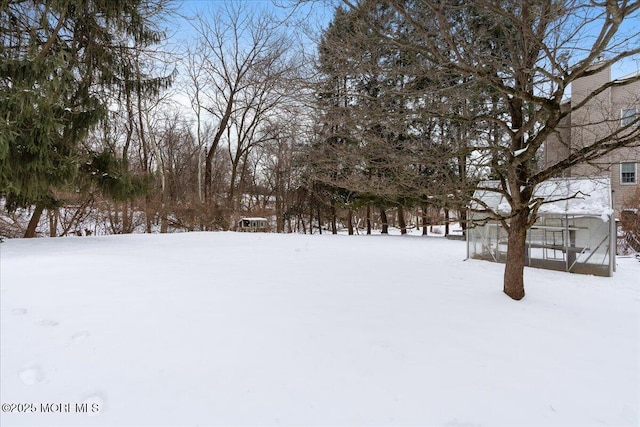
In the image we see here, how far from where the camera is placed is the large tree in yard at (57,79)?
227 inches

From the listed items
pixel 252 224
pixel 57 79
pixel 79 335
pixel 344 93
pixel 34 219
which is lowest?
pixel 79 335

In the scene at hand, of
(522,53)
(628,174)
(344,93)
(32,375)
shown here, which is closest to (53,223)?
(32,375)

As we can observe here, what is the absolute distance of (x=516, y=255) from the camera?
4.03 metres

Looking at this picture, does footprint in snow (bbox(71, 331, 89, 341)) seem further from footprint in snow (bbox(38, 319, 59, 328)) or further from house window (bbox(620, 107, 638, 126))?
house window (bbox(620, 107, 638, 126))

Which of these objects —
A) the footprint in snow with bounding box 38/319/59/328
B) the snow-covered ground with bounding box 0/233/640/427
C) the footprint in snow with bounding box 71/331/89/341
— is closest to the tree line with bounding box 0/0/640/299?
the snow-covered ground with bounding box 0/233/640/427

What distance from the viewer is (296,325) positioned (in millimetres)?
2994

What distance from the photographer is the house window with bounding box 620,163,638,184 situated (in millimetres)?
14930

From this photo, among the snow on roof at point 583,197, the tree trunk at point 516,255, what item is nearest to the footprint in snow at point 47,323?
the tree trunk at point 516,255

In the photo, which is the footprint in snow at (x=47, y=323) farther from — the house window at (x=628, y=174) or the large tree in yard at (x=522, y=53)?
the house window at (x=628, y=174)

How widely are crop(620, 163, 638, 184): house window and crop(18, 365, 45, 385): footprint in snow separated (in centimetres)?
2123

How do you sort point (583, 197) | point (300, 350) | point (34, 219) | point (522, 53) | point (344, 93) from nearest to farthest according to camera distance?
point (300, 350)
point (522, 53)
point (344, 93)
point (583, 197)
point (34, 219)

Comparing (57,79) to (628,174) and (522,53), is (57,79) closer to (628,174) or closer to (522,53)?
(522,53)

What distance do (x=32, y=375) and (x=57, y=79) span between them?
Answer: 5.89 meters

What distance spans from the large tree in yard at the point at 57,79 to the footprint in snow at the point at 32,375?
16.3 feet
